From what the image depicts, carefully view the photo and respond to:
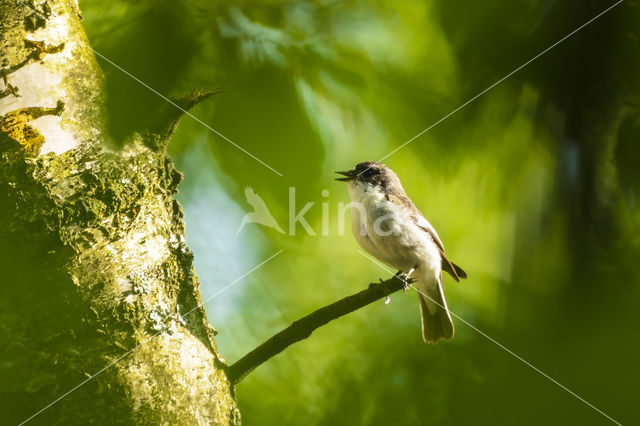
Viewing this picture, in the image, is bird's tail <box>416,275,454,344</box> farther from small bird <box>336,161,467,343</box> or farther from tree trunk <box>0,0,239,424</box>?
tree trunk <box>0,0,239,424</box>

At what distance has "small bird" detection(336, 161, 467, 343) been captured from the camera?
1.43 metres

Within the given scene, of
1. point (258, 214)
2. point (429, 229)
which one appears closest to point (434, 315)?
point (429, 229)

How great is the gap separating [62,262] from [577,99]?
1173mm

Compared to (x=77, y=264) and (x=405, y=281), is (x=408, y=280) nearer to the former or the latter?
(x=405, y=281)

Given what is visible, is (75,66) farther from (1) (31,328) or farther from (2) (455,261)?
(2) (455,261)

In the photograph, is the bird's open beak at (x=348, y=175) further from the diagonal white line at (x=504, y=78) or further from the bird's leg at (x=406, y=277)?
the bird's leg at (x=406, y=277)

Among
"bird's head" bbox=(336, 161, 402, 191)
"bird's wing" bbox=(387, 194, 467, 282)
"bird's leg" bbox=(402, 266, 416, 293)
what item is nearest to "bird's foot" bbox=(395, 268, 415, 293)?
"bird's leg" bbox=(402, 266, 416, 293)

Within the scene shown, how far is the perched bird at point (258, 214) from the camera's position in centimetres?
108

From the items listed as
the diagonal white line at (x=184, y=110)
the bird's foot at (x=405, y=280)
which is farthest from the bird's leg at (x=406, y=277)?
the diagonal white line at (x=184, y=110)

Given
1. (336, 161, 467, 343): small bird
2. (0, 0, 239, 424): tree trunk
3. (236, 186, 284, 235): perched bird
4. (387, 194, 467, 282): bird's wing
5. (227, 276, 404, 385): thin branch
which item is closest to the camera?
(0, 0, 239, 424): tree trunk

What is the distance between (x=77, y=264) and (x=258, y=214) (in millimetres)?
482

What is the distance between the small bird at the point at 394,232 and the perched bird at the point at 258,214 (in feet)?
1.12

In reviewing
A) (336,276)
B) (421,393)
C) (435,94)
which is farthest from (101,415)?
(435,94)

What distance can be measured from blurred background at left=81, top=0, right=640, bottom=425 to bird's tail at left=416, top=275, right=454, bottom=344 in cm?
4
